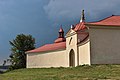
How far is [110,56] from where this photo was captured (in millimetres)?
32125

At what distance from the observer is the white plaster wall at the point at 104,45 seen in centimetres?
3194

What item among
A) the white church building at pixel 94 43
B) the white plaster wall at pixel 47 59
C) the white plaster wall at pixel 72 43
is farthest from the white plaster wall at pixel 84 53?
the white plaster wall at pixel 47 59

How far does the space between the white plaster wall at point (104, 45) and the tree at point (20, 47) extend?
121 ft

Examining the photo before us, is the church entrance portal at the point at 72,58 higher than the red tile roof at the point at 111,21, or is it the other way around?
the red tile roof at the point at 111,21

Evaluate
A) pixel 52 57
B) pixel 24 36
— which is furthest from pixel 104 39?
pixel 24 36

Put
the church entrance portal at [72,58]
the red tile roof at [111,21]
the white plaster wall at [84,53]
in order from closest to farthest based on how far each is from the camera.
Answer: the white plaster wall at [84,53]
the red tile roof at [111,21]
the church entrance portal at [72,58]

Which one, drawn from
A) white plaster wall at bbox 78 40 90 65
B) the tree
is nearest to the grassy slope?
white plaster wall at bbox 78 40 90 65

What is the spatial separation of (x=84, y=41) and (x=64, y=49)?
751 centimetres

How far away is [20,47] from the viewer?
6762 cm

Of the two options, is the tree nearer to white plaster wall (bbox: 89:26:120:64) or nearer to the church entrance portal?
the church entrance portal

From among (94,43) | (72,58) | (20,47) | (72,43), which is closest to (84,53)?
(94,43)

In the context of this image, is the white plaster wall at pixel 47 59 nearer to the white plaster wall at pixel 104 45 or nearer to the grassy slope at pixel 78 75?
the white plaster wall at pixel 104 45

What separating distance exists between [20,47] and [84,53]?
35.9 meters

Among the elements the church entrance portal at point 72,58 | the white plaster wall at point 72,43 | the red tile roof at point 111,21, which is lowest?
the church entrance portal at point 72,58
